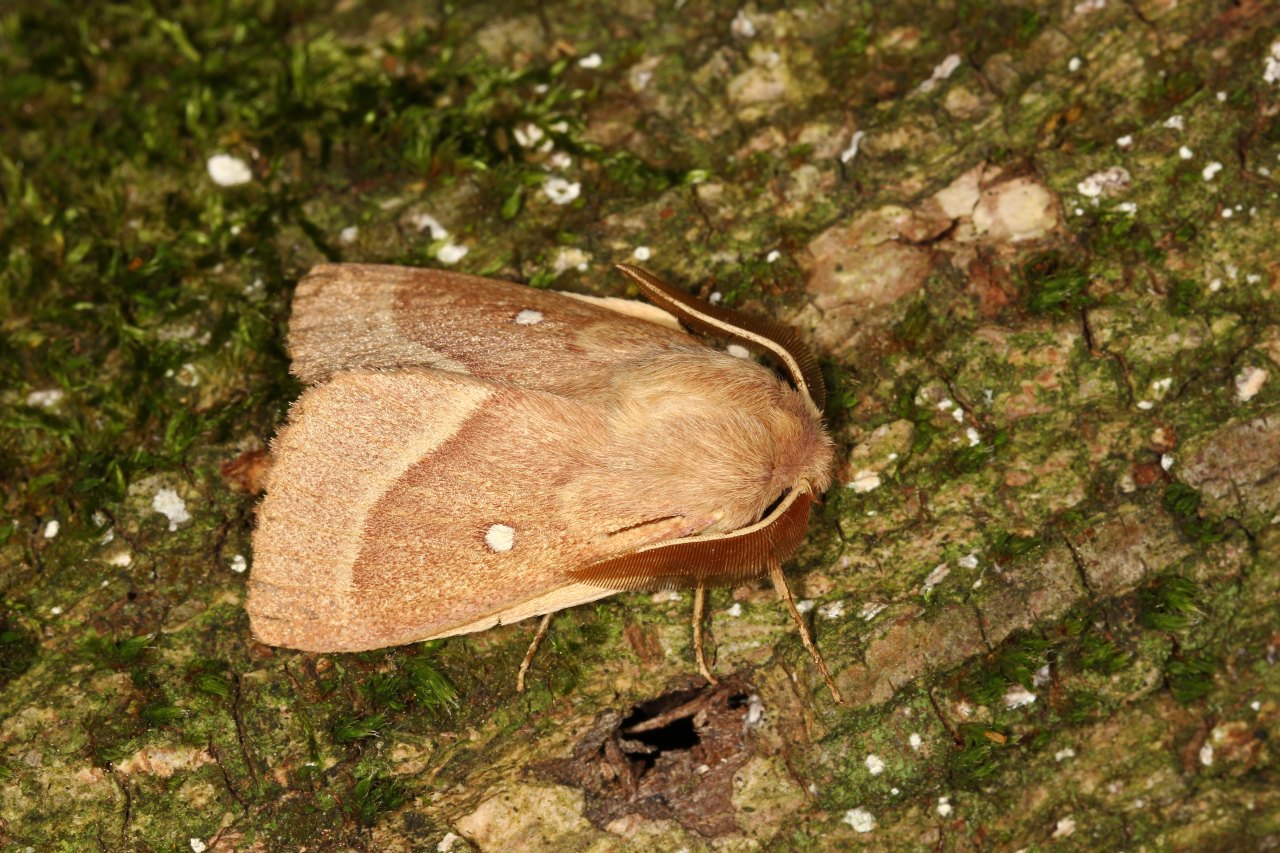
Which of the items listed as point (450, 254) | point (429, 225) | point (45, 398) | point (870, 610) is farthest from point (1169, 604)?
point (45, 398)

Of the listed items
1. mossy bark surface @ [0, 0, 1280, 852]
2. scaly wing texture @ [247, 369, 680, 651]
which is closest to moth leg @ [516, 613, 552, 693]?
mossy bark surface @ [0, 0, 1280, 852]

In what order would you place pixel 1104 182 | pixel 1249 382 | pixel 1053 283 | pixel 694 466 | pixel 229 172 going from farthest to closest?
1. pixel 229 172
2. pixel 1104 182
3. pixel 1053 283
4. pixel 1249 382
5. pixel 694 466

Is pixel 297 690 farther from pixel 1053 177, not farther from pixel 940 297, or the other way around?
pixel 1053 177

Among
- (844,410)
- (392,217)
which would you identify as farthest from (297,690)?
(844,410)

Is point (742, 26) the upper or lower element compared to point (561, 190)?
upper

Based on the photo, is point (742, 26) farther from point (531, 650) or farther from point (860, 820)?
point (860, 820)

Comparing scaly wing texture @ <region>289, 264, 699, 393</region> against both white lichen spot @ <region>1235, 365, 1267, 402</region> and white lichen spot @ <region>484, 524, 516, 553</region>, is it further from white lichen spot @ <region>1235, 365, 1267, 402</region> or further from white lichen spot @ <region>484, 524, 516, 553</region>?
white lichen spot @ <region>1235, 365, 1267, 402</region>
